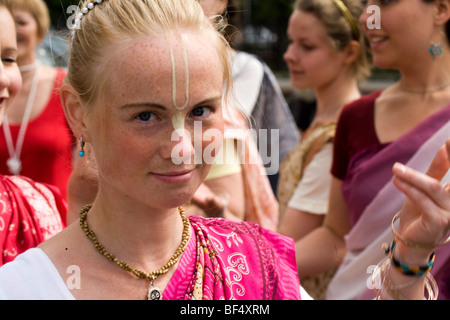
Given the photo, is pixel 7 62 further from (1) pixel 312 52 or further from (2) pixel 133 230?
(1) pixel 312 52

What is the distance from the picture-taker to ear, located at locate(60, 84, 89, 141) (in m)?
1.20

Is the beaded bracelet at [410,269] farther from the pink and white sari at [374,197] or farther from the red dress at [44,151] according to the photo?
the red dress at [44,151]

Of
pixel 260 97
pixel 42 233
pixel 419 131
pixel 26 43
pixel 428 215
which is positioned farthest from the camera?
pixel 260 97

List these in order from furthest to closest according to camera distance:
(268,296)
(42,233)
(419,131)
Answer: (419,131) → (42,233) → (268,296)

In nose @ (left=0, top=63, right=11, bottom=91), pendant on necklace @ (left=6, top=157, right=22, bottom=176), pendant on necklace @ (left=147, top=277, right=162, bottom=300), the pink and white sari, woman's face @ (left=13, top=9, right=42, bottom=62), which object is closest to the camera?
pendant on necklace @ (left=147, top=277, right=162, bottom=300)

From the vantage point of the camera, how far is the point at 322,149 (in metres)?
2.54

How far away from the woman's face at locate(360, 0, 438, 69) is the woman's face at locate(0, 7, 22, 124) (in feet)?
4.15

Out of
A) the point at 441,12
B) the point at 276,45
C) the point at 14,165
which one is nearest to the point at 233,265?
the point at 441,12

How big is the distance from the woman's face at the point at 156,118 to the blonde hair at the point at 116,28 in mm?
31

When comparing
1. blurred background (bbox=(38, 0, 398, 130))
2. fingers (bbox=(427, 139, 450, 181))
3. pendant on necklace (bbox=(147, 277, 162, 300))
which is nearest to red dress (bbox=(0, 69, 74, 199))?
pendant on necklace (bbox=(147, 277, 162, 300))

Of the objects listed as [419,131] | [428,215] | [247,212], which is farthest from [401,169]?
[247,212]

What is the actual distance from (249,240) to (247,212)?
1088 mm

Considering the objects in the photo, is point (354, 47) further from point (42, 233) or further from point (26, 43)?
point (42, 233)

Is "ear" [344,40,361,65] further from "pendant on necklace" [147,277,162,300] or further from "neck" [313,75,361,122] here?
"pendant on necklace" [147,277,162,300]
